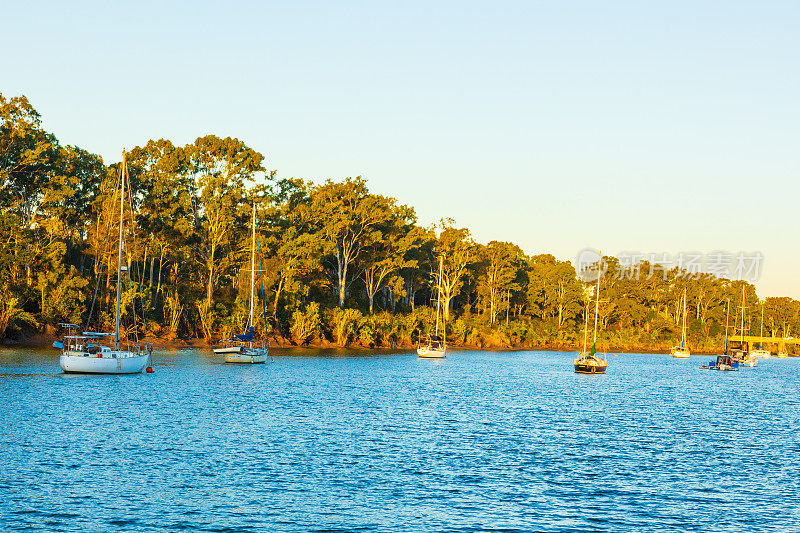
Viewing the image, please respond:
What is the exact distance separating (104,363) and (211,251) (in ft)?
164

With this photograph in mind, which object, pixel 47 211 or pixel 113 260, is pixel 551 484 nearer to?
pixel 113 260

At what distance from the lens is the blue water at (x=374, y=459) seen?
25750mm

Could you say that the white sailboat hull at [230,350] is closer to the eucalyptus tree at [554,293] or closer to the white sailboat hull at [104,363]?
the white sailboat hull at [104,363]

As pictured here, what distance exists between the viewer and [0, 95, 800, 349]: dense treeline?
96.1 meters

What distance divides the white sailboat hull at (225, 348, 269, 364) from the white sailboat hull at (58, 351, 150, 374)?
58.4 ft

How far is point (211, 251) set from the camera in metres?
116

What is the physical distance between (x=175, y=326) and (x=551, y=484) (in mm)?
83636

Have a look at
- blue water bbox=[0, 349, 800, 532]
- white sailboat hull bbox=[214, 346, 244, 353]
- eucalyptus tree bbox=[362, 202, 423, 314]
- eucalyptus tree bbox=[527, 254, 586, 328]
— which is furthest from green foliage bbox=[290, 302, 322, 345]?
eucalyptus tree bbox=[527, 254, 586, 328]

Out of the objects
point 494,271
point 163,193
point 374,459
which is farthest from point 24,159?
point 494,271

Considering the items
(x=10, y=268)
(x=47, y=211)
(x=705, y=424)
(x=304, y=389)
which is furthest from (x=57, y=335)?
(x=705, y=424)

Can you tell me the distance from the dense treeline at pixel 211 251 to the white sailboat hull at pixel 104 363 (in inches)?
401

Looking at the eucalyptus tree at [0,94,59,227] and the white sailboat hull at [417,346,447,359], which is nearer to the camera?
the eucalyptus tree at [0,94,59,227]

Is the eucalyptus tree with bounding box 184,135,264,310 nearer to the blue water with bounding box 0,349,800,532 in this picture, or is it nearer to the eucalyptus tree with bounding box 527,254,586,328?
the blue water with bounding box 0,349,800,532

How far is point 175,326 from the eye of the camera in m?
106
